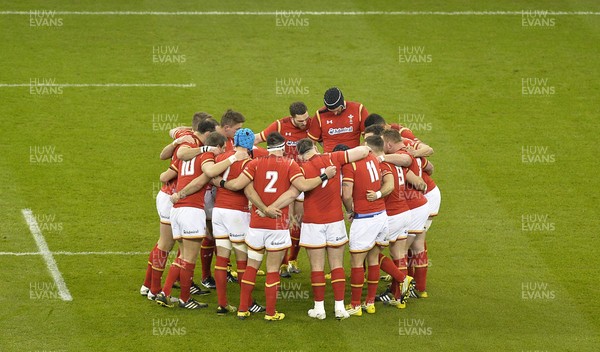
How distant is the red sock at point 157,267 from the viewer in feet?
50.3

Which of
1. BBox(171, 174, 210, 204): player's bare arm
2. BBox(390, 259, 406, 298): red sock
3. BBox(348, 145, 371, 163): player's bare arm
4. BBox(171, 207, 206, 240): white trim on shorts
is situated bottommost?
BBox(390, 259, 406, 298): red sock

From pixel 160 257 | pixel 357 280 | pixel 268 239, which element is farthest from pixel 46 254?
pixel 357 280

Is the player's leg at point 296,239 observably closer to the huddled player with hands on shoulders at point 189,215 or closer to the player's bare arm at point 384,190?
the player's bare arm at point 384,190

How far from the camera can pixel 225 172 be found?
14.8m

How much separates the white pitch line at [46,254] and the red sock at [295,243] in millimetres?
3252

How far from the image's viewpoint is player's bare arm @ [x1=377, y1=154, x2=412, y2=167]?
50.4 ft

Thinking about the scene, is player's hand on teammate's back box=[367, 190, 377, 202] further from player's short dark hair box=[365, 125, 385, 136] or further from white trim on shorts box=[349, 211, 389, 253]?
player's short dark hair box=[365, 125, 385, 136]

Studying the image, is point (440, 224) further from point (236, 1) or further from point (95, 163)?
point (236, 1)

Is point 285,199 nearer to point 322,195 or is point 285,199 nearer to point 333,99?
point 322,195

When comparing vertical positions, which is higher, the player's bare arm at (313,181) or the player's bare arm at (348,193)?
the player's bare arm at (313,181)

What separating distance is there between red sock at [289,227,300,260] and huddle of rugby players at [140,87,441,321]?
1.16 metres

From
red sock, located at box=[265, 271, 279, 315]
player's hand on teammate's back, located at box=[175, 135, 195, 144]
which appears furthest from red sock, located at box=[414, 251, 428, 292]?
player's hand on teammate's back, located at box=[175, 135, 195, 144]

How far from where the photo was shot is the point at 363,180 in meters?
14.9

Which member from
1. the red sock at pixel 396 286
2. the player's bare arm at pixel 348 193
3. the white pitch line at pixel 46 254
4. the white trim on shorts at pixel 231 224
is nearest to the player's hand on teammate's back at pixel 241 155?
the white trim on shorts at pixel 231 224
